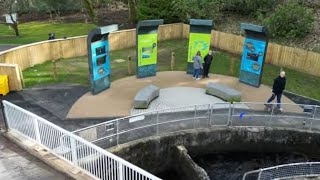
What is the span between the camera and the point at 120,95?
49.3 feet

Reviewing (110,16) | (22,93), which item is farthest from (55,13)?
(22,93)

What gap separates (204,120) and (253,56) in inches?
216

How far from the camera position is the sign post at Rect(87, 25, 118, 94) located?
46.1 ft

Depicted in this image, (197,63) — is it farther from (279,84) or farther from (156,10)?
(156,10)

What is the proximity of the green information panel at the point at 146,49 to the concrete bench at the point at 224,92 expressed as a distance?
3.69m

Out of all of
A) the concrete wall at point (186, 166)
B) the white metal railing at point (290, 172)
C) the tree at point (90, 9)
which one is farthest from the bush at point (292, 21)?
the tree at point (90, 9)

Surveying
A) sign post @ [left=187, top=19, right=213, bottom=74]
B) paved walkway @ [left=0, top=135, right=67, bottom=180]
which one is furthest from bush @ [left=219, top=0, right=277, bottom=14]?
paved walkway @ [left=0, top=135, right=67, bottom=180]

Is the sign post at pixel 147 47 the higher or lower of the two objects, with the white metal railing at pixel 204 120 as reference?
higher

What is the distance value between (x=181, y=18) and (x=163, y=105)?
48.8ft

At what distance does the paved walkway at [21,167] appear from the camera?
777 cm

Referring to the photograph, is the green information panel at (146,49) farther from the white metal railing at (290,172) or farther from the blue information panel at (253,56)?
the white metal railing at (290,172)

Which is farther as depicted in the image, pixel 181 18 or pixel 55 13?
pixel 55 13

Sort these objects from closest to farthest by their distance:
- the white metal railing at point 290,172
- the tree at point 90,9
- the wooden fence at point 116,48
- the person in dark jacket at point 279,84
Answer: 1. the white metal railing at point 290,172
2. the person in dark jacket at point 279,84
3. the wooden fence at point 116,48
4. the tree at point 90,9

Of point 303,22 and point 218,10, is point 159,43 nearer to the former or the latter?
point 218,10
